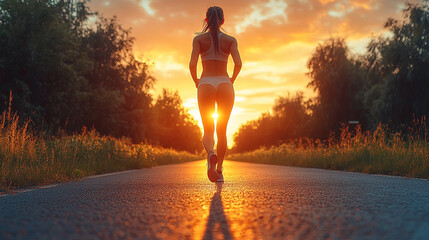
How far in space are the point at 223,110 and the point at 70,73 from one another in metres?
19.5

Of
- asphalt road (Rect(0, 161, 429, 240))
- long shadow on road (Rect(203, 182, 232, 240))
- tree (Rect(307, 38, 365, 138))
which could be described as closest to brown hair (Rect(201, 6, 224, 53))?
asphalt road (Rect(0, 161, 429, 240))

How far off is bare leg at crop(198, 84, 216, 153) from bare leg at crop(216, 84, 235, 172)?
0.10 meters

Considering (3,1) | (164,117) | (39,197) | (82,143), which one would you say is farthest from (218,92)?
(164,117)

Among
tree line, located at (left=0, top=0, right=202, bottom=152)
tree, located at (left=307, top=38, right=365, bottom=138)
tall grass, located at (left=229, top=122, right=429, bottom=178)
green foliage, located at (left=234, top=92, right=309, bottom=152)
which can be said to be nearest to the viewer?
tall grass, located at (left=229, top=122, right=429, bottom=178)

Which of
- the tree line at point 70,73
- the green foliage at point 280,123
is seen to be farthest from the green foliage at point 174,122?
the tree line at point 70,73

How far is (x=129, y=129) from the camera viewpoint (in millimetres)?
38219

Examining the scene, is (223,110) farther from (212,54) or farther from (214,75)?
(212,54)

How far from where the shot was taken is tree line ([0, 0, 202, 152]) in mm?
21641

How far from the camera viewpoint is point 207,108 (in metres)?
6.45

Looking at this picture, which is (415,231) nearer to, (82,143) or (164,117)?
(82,143)

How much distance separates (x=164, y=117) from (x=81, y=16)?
4864cm

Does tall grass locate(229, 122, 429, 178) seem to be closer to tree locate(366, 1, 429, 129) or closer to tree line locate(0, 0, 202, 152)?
tree line locate(0, 0, 202, 152)

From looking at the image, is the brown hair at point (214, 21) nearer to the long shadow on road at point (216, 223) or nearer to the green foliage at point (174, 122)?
the long shadow on road at point (216, 223)

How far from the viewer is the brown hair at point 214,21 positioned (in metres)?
6.48
